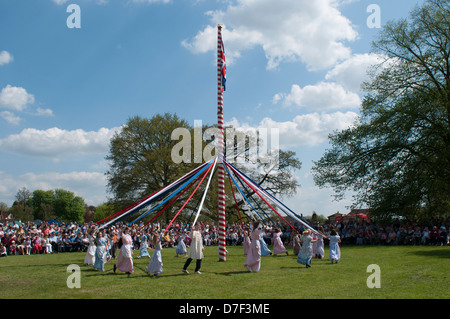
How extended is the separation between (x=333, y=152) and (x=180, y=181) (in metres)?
14.7

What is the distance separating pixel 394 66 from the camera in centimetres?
2377

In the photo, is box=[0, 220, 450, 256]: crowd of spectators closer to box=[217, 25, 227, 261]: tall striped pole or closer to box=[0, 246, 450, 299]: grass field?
box=[217, 25, 227, 261]: tall striped pole

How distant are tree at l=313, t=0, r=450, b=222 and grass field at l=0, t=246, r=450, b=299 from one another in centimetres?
1018

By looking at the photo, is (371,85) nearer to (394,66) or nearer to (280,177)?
(394,66)

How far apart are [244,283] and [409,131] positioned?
59.1 ft

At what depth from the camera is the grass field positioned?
7.74 metres

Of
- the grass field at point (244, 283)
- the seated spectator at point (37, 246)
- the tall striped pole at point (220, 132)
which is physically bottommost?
the seated spectator at point (37, 246)

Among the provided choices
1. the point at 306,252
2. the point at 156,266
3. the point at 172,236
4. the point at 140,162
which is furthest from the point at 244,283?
the point at 140,162

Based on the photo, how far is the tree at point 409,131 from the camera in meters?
21.9

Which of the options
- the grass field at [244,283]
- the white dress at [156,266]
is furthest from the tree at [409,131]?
the white dress at [156,266]

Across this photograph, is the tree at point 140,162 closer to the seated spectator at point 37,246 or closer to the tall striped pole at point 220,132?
the seated spectator at point 37,246

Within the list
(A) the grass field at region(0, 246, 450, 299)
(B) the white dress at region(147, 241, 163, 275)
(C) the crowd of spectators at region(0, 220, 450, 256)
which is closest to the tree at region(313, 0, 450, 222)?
(C) the crowd of spectators at region(0, 220, 450, 256)

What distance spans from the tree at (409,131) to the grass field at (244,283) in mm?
10183
